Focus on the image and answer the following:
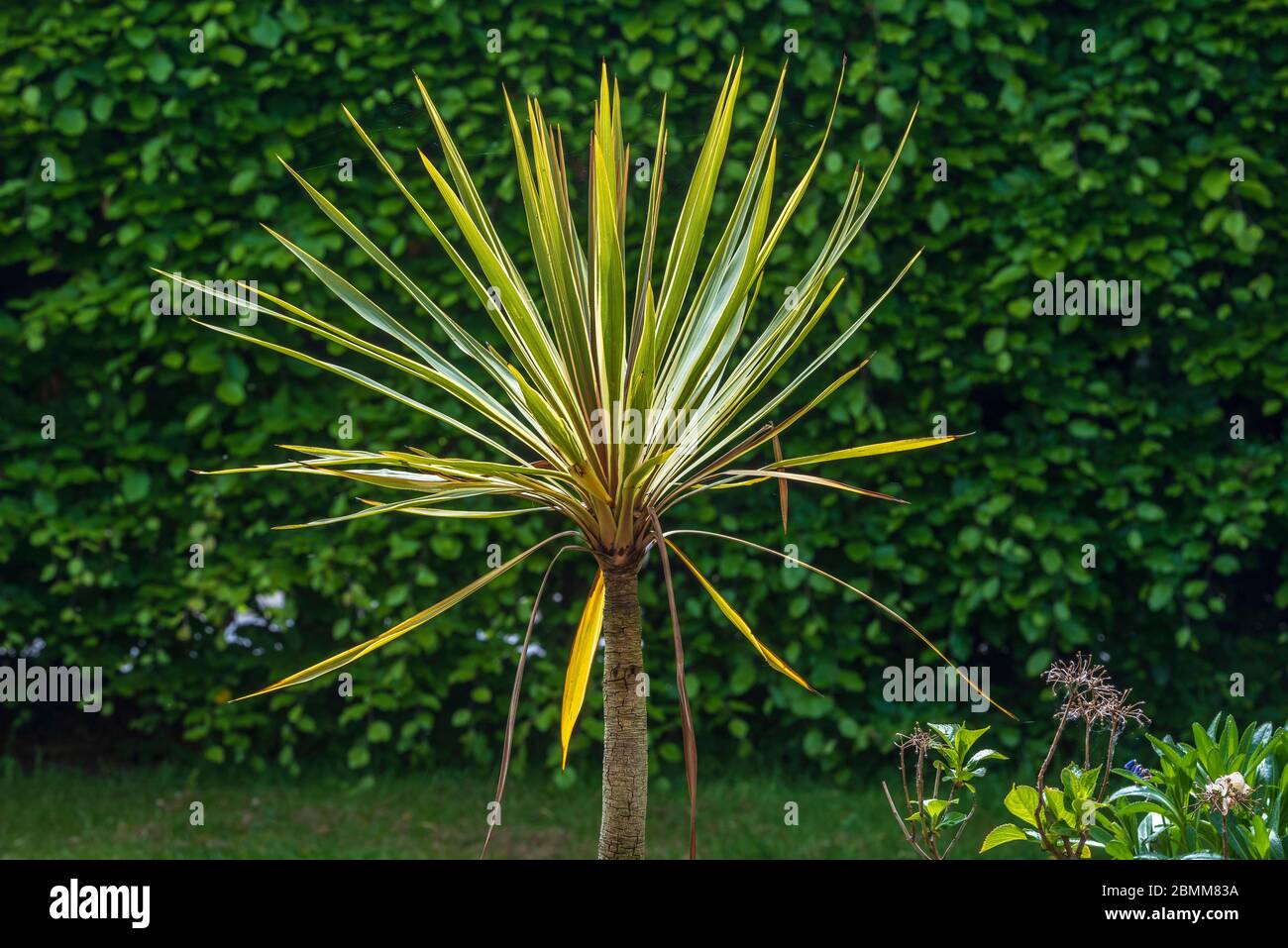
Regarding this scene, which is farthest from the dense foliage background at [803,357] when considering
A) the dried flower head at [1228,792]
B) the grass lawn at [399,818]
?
the dried flower head at [1228,792]

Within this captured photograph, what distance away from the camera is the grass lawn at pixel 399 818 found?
3.34 metres

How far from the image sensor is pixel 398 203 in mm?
3627

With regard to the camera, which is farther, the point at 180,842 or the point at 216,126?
the point at 216,126

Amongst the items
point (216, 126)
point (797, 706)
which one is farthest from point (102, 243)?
point (797, 706)

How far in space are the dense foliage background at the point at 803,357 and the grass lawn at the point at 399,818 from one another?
13 centimetres

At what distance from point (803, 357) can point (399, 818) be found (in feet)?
6.53

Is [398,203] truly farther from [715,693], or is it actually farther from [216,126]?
[715,693]

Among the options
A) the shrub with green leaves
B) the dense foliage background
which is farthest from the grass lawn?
the shrub with green leaves

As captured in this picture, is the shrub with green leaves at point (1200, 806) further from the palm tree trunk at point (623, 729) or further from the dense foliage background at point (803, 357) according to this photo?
the dense foliage background at point (803, 357)

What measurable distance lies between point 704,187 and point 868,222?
2132 mm

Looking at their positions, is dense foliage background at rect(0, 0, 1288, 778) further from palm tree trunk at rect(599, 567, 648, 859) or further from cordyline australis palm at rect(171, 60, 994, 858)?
palm tree trunk at rect(599, 567, 648, 859)

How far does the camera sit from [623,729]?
1.49 metres

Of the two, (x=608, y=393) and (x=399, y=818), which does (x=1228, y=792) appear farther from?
(x=399, y=818)

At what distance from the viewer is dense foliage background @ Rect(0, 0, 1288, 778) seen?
356 cm
